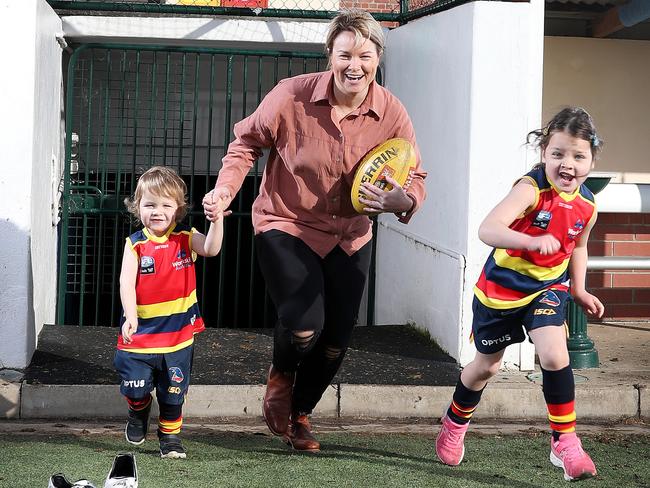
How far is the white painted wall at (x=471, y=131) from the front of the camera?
7.02 m

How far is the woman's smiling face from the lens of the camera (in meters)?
4.91

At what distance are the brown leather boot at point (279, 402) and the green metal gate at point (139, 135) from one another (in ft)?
13.1

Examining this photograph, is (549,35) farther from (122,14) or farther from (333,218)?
(333,218)

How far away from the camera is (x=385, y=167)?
16.3 ft

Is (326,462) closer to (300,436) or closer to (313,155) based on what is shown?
(300,436)

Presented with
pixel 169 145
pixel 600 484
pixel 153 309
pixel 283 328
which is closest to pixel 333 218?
pixel 283 328

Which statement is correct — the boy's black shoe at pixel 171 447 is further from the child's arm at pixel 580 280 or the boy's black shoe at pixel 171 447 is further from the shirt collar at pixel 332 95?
the child's arm at pixel 580 280

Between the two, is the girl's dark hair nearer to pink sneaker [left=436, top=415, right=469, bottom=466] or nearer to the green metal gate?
pink sneaker [left=436, top=415, right=469, bottom=466]

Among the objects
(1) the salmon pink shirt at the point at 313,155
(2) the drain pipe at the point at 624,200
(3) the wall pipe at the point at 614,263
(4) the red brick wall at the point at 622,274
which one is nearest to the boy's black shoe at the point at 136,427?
(1) the salmon pink shirt at the point at 313,155

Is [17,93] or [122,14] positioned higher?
[122,14]

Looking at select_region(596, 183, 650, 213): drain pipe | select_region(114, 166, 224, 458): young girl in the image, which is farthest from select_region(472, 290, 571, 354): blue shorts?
select_region(596, 183, 650, 213): drain pipe

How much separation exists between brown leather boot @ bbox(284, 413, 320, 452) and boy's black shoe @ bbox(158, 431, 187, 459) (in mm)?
533

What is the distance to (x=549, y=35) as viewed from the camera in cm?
971

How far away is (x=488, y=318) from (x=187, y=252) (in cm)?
147
